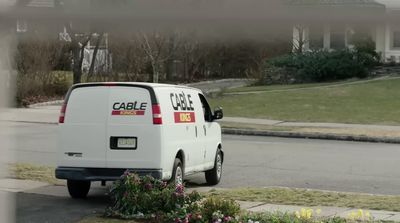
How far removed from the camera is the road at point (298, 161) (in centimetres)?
1255

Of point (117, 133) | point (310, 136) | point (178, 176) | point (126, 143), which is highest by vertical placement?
point (117, 133)

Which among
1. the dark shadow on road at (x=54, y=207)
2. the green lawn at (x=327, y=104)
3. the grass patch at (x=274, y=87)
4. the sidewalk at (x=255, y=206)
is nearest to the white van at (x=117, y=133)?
the dark shadow on road at (x=54, y=207)

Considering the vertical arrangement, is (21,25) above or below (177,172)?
above

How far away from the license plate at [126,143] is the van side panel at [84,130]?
0.23 meters

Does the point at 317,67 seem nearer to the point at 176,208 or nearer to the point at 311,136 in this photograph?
the point at 311,136

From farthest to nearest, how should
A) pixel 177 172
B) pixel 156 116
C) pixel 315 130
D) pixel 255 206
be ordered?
pixel 315 130
pixel 177 172
pixel 156 116
pixel 255 206

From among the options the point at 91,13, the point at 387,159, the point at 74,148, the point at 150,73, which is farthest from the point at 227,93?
the point at 91,13

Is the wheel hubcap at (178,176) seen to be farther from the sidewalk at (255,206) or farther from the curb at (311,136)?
the curb at (311,136)

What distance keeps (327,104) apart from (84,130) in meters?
19.3

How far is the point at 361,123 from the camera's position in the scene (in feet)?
77.7

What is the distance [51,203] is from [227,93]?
22.4 metres

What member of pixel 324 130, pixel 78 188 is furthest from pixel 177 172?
pixel 324 130

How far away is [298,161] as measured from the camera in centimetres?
1572

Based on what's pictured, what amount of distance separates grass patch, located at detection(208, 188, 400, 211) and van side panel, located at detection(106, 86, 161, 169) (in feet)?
3.66
